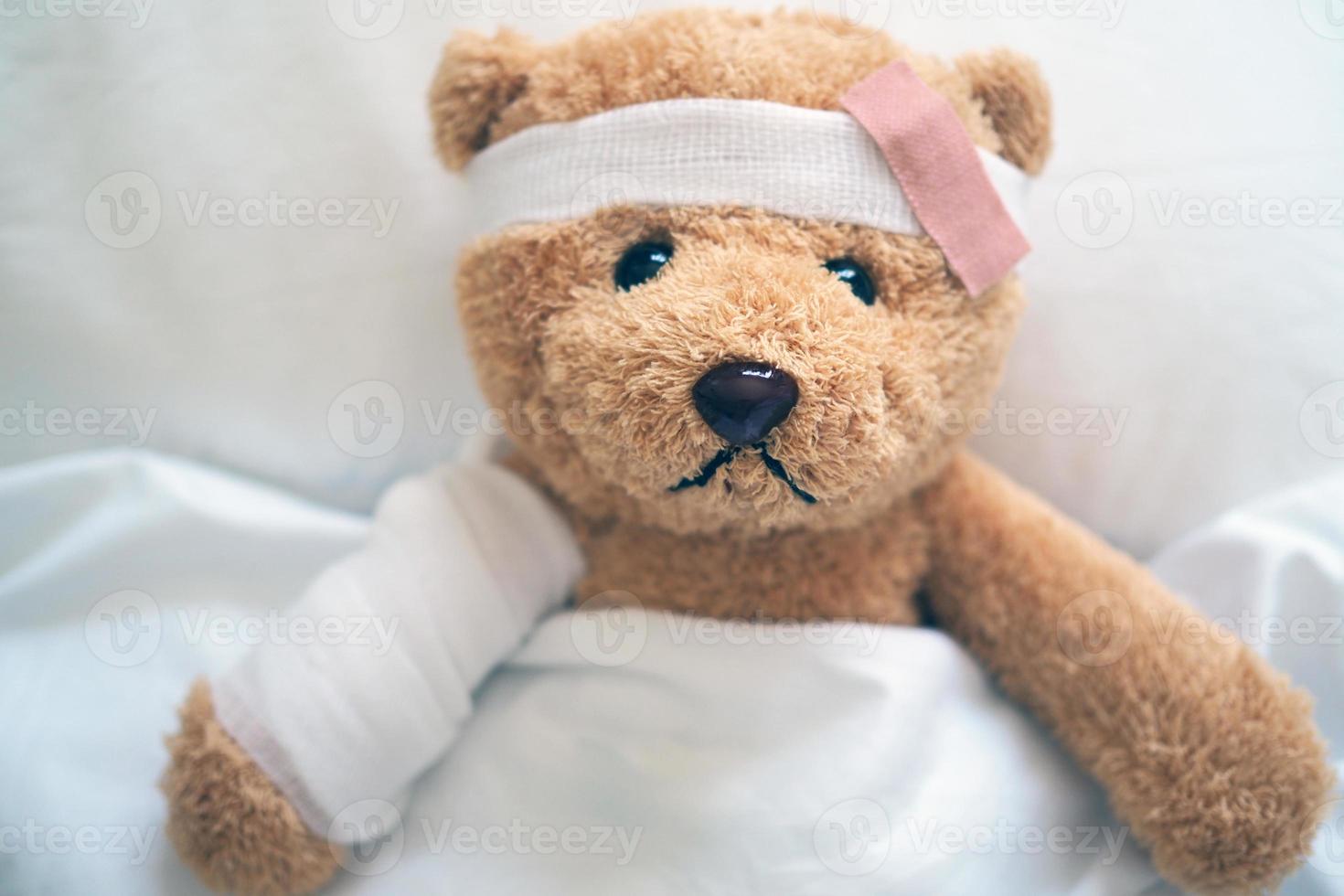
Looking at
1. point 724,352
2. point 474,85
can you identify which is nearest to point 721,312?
point 724,352

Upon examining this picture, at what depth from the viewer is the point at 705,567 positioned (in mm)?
736

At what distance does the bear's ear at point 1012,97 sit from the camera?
0.68m

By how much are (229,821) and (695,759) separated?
1.23 feet

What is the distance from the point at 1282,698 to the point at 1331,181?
1.71 feet

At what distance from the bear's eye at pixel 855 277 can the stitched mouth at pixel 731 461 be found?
A: 156 mm

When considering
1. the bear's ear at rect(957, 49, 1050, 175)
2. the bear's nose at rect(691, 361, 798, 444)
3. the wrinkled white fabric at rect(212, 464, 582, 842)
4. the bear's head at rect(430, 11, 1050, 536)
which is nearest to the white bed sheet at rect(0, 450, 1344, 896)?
the wrinkled white fabric at rect(212, 464, 582, 842)

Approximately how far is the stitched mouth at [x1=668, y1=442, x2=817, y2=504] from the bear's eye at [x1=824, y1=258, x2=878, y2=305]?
156 millimetres

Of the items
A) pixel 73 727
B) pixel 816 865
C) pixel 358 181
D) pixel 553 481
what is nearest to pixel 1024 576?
pixel 816 865

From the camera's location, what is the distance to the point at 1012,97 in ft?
2.24

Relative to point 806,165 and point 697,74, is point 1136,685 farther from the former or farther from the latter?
point 697,74

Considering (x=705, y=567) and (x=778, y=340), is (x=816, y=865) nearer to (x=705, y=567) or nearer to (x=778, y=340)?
(x=705, y=567)

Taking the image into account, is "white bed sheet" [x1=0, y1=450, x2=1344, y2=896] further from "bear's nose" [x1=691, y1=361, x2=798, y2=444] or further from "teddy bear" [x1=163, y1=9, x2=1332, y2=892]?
"bear's nose" [x1=691, y1=361, x2=798, y2=444]

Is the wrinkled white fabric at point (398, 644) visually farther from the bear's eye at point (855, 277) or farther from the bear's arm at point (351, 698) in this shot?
the bear's eye at point (855, 277)

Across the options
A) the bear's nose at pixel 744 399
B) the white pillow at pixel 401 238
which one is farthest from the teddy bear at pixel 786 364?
the white pillow at pixel 401 238
